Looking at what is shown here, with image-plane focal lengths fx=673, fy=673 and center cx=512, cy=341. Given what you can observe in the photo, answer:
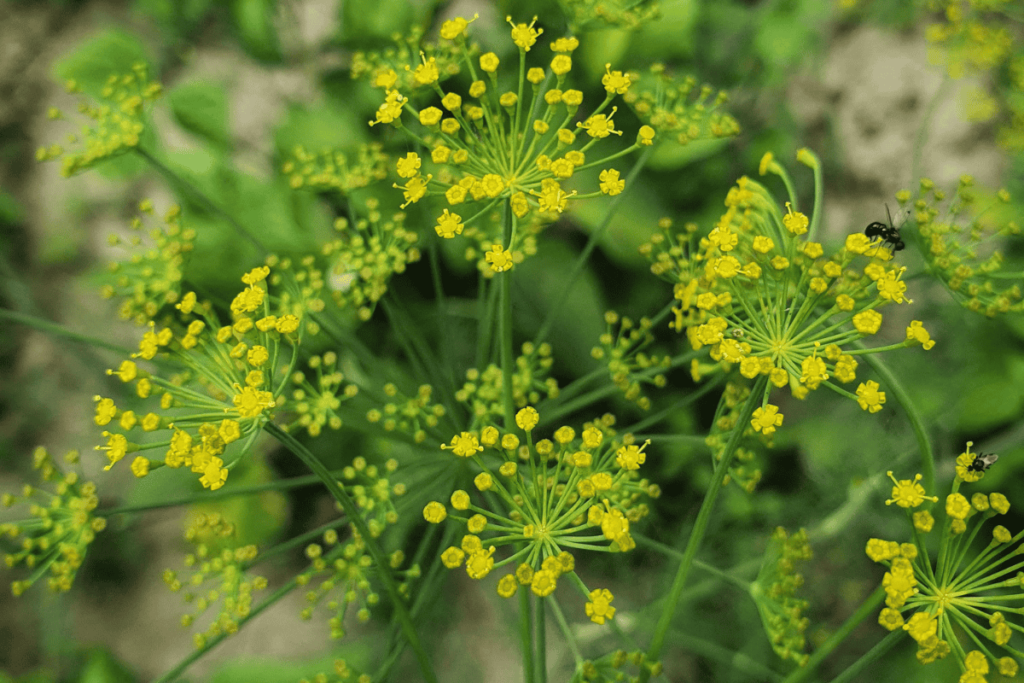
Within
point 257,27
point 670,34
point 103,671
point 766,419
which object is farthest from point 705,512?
point 257,27

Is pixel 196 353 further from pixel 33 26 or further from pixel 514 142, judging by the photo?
pixel 33 26

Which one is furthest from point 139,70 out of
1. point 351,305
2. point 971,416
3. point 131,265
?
point 971,416

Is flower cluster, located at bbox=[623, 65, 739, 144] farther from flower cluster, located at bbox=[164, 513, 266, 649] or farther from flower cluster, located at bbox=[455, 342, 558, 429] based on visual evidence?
flower cluster, located at bbox=[164, 513, 266, 649]

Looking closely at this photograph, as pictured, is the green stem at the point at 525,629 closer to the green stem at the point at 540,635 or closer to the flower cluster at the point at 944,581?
the green stem at the point at 540,635

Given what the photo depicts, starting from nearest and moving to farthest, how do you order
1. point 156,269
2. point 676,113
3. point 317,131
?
point 676,113
point 156,269
point 317,131

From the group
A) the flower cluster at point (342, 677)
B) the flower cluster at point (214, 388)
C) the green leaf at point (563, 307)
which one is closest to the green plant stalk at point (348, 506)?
the flower cluster at point (214, 388)

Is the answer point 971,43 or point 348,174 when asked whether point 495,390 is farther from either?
point 971,43

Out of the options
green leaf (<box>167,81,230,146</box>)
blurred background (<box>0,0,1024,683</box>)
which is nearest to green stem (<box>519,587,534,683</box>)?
blurred background (<box>0,0,1024,683</box>)
